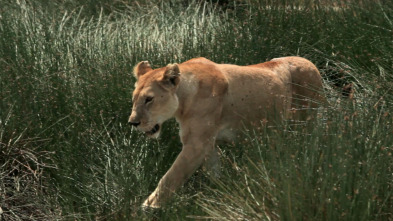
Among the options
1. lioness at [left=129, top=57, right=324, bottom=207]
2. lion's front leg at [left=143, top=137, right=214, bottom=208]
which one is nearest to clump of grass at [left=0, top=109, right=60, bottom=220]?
lion's front leg at [left=143, top=137, right=214, bottom=208]

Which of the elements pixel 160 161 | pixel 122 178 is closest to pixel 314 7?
pixel 160 161

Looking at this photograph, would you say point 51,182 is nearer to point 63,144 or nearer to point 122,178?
point 63,144

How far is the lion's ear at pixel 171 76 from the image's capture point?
5855 mm

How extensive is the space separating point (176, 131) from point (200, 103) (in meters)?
0.71

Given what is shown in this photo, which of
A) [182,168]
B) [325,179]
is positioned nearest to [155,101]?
[182,168]

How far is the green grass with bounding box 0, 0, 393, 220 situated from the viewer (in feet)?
15.3

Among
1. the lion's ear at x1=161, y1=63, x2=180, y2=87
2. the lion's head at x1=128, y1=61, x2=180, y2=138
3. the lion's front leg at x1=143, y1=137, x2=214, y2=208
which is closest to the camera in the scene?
the lion's front leg at x1=143, y1=137, x2=214, y2=208

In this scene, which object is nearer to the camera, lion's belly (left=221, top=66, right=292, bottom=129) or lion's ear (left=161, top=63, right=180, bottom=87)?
lion's ear (left=161, top=63, right=180, bottom=87)

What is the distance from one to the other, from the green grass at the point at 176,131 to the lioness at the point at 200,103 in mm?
165

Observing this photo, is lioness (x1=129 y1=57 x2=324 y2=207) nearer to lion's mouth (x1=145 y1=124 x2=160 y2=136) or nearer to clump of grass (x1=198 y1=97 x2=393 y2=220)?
lion's mouth (x1=145 y1=124 x2=160 y2=136)

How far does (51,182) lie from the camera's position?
21.2ft

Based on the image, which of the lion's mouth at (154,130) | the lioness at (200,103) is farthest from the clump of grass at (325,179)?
the lion's mouth at (154,130)

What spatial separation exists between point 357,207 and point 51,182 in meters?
2.85

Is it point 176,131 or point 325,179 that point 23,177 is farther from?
point 325,179
